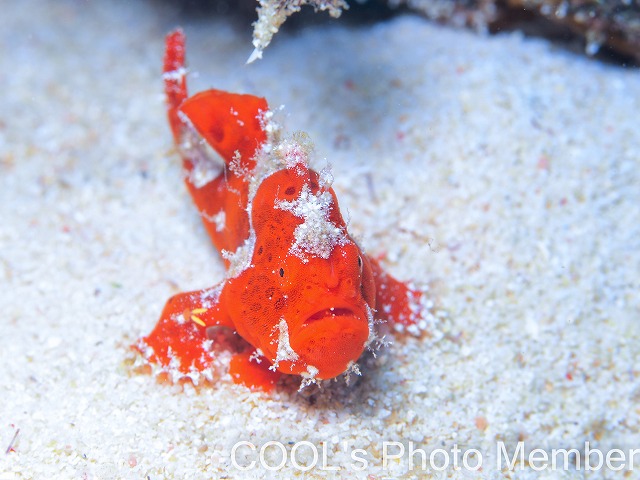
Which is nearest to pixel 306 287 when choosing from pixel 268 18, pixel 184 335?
pixel 184 335

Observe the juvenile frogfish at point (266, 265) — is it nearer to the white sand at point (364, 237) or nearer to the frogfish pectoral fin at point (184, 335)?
the frogfish pectoral fin at point (184, 335)

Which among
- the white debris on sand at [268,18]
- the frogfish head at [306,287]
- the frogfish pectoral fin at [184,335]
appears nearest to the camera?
the frogfish head at [306,287]

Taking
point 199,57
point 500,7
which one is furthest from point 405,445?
point 199,57

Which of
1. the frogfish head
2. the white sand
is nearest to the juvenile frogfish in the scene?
the frogfish head

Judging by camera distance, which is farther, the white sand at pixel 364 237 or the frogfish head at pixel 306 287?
the white sand at pixel 364 237

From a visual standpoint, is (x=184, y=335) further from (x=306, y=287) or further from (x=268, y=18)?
(x=268, y=18)

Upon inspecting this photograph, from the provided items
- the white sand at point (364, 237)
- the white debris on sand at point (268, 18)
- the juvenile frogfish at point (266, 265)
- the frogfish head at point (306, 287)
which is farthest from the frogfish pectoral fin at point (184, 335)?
the white debris on sand at point (268, 18)
